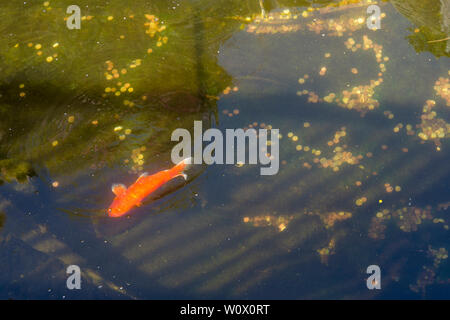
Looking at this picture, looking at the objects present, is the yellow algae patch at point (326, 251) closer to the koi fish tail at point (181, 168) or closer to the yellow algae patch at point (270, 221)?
the yellow algae patch at point (270, 221)

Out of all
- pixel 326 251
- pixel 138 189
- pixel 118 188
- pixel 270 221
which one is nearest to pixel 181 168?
pixel 138 189

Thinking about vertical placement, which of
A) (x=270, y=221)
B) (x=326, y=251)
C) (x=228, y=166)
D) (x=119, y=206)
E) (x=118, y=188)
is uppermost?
(x=228, y=166)

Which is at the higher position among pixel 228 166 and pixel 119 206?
pixel 228 166

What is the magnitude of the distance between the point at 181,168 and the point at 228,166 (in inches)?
20.3

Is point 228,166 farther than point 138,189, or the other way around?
point 228,166

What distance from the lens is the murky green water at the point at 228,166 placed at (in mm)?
3604

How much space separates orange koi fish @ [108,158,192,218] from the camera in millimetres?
3707

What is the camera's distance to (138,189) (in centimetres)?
373

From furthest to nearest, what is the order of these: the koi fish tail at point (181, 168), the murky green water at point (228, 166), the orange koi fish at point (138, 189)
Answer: the koi fish tail at point (181, 168) → the orange koi fish at point (138, 189) → the murky green water at point (228, 166)

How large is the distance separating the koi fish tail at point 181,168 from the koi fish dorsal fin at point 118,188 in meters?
A: 0.55

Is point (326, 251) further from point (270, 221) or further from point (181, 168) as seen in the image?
point (181, 168)

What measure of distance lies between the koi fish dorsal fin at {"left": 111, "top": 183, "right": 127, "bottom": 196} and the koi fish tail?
1.82 ft

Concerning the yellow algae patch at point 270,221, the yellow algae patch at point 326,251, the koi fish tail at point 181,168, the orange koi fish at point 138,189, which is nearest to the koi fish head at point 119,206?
the orange koi fish at point 138,189

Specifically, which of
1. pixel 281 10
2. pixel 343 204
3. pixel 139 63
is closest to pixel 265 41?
pixel 281 10
